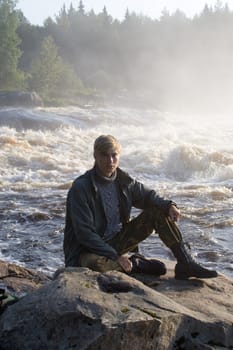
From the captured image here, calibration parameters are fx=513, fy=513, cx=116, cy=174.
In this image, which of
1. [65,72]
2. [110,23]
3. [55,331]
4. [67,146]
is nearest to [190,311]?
[55,331]

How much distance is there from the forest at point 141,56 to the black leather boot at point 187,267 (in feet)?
137

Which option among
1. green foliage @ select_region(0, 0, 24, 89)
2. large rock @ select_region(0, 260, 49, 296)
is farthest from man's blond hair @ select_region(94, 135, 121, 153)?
green foliage @ select_region(0, 0, 24, 89)

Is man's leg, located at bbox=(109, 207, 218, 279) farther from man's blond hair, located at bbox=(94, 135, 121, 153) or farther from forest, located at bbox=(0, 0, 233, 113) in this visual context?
forest, located at bbox=(0, 0, 233, 113)

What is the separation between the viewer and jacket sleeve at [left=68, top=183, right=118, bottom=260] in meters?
4.03

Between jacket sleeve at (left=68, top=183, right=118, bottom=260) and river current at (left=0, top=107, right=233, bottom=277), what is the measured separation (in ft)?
8.33

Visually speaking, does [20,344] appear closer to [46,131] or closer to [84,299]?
[84,299]

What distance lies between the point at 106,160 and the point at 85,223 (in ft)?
1.78

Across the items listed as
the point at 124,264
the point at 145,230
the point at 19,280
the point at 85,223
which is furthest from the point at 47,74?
the point at 124,264

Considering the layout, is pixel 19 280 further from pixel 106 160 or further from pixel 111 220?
pixel 106 160

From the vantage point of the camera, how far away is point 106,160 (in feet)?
13.7

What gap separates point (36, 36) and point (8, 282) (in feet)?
214

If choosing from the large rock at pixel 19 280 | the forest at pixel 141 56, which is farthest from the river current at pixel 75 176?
the forest at pixel 141 56

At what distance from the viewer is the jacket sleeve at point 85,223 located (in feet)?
13.2

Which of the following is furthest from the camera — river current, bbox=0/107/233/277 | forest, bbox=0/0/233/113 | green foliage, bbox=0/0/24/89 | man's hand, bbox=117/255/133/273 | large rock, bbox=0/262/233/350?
forest, bbox=0/0/233/113
